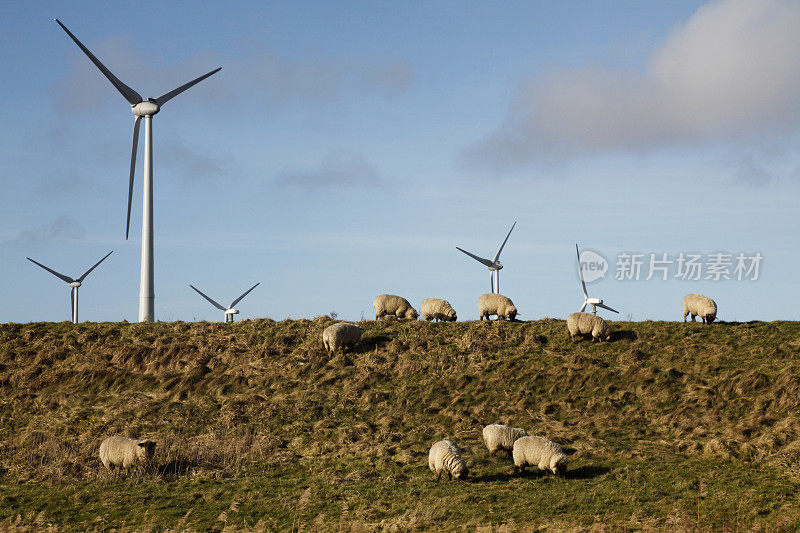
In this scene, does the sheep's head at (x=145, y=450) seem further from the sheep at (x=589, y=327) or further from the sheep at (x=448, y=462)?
the sheep at (x=589, y=327)

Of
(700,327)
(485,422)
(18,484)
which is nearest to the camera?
(18,484)

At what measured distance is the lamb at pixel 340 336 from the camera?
119 feet

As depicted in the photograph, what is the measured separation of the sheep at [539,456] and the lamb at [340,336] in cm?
1526

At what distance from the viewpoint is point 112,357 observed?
3847 centimetres

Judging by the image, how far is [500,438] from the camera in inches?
941

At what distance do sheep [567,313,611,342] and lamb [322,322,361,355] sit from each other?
10777 mm

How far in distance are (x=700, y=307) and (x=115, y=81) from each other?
4052cm

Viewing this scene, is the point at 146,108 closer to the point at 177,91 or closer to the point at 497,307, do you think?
the point at 177,91

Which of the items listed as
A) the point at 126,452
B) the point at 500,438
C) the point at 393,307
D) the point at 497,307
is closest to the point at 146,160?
the point at 393,307

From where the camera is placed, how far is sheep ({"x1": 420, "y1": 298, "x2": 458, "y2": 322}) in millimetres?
41938

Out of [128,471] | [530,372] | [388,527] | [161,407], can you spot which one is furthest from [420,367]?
[388,527]

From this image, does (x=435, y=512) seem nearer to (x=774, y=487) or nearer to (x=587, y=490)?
(x=587, y=490)

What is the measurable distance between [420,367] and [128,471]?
14.6 meters

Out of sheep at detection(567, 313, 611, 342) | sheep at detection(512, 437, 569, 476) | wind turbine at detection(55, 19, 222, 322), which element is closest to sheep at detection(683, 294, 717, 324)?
sheep at detection(567, 313, 611, 342)
